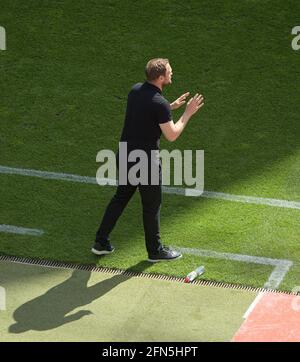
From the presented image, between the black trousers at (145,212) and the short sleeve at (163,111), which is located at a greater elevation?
the short sleeve at (163,111)

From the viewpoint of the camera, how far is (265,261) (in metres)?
10.7

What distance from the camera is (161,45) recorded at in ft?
50.1

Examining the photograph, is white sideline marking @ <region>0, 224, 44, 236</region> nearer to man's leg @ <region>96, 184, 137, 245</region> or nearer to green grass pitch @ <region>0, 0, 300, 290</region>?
green grass pitch @ <region>0, 0, 300, 290</region>

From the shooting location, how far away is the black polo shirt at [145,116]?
10219 millimetres

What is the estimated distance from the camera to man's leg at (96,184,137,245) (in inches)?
419

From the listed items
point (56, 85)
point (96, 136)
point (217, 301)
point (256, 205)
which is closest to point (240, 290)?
point (217, 301)

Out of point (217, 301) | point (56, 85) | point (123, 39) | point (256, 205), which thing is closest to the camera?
point (217, 301)

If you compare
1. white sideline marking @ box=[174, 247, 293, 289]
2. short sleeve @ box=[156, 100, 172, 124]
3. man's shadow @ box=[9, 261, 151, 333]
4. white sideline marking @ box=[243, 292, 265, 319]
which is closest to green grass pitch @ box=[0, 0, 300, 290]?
white sideline marking @ box=[174, 247, 293, 289]

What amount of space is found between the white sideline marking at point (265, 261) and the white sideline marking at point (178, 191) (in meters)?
1.20

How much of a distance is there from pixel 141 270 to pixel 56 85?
15.3 feet

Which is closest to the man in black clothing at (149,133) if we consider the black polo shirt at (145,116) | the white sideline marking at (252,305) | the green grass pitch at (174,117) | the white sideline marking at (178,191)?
the black polo shirt at (145,116)

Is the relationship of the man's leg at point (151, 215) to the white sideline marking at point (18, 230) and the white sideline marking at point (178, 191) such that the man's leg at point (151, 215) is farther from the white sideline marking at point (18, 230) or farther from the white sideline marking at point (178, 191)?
the white sideline marking at point (178, 191)

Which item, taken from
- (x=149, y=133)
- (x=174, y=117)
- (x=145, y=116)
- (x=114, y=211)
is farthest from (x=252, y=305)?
(x=174, y=117)

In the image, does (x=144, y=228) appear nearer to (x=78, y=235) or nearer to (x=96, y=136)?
(x=78, y=235)
